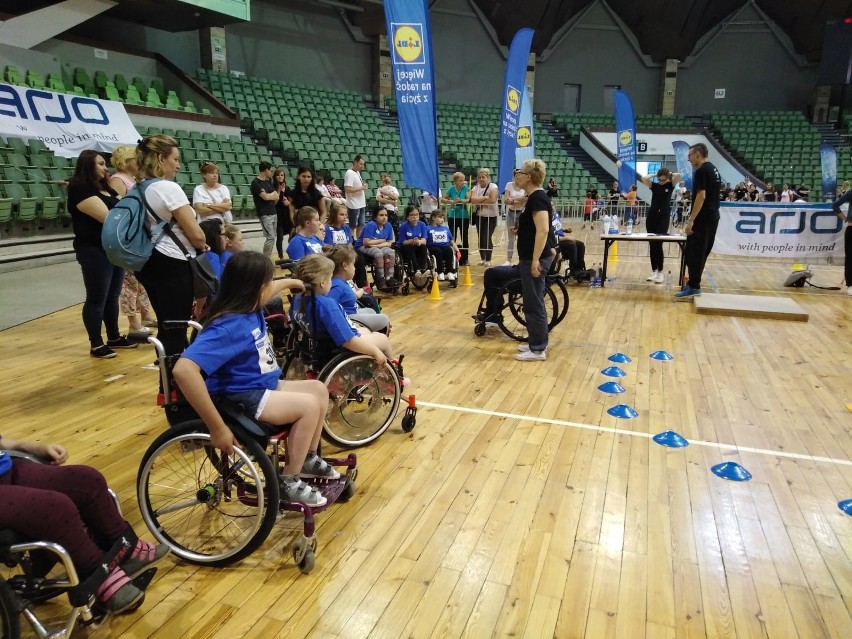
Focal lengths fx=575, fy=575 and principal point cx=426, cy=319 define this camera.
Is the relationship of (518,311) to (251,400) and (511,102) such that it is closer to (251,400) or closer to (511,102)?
(251,400)

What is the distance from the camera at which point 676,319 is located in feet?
17.4

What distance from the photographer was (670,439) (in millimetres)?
2803

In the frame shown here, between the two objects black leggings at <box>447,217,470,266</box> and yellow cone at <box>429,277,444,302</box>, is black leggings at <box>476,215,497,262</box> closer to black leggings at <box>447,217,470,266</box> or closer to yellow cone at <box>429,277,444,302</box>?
black leggings at <box>447,217,470,266</box>

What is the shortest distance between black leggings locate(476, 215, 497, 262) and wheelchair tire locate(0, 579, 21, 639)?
279 inches

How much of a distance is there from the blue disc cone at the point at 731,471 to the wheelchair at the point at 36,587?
7.49 ft

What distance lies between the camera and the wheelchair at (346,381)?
253cm

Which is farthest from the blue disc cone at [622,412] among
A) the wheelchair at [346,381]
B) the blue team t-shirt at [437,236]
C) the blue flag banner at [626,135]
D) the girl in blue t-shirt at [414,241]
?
the blue flag banner at [626,135]

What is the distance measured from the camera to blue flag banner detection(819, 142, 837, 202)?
13.3 meters

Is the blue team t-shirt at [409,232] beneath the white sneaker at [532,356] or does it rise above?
above

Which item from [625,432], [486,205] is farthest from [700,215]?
[625,432]

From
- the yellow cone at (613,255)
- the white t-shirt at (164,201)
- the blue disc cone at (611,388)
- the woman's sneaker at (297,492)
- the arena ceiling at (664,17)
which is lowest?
the blue disc cone at (611,388)

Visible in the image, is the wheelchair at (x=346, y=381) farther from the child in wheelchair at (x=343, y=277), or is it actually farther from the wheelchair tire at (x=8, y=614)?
the wheelchair tire at (x=8, y=614)

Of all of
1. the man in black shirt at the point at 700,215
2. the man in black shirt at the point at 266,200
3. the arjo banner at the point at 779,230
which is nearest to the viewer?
the man in black shirt at the point at 700,215

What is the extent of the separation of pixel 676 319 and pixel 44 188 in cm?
752
